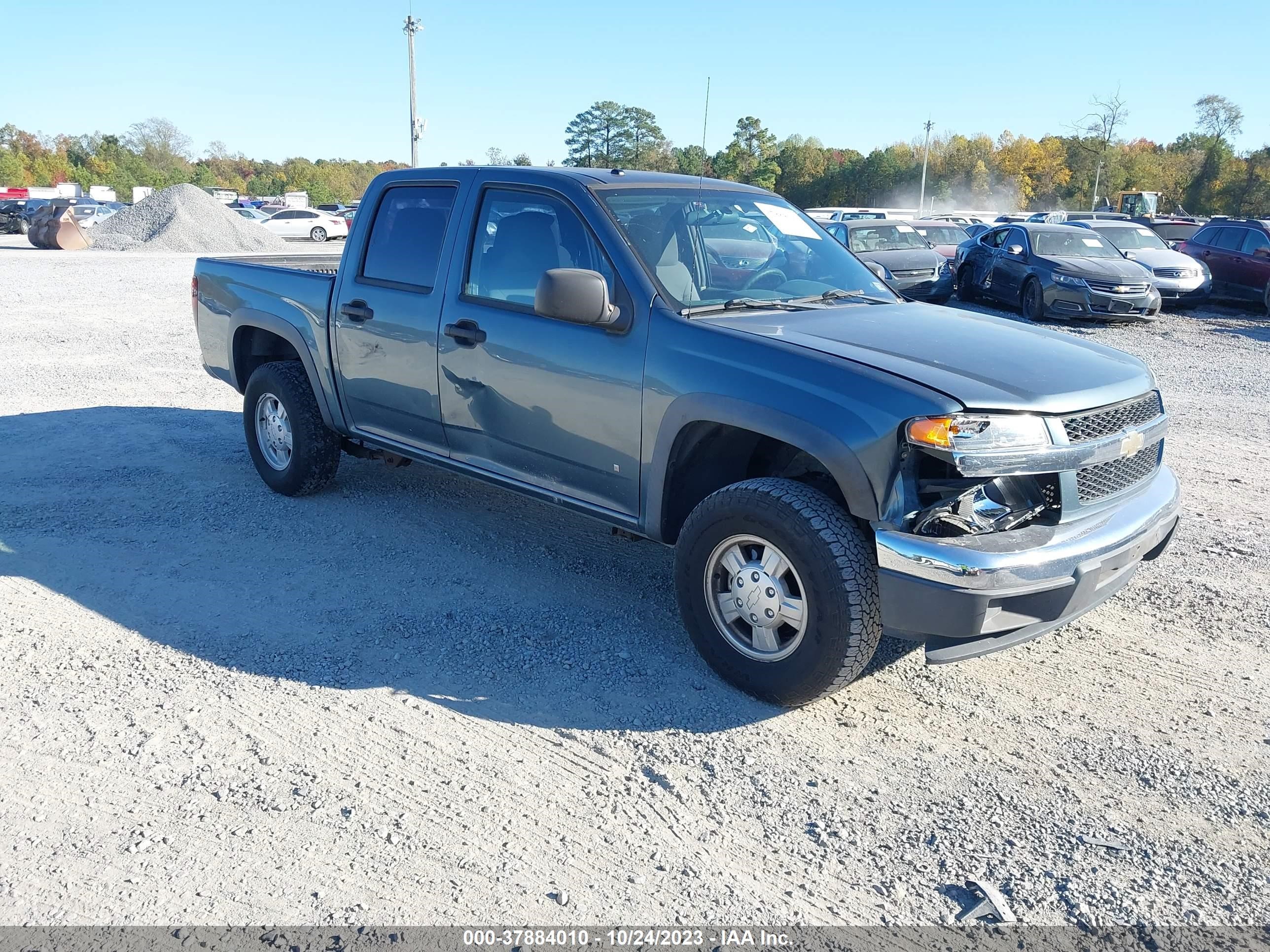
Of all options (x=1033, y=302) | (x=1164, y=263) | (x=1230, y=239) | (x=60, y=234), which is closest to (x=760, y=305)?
(x=1033, y=302)

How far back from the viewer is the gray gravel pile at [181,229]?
108ft

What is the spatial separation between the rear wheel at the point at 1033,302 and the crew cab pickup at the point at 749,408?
11564 mm

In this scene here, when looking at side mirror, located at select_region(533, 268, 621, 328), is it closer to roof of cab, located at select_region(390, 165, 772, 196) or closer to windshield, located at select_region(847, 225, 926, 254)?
roof of cab, located at select_region(390, 165, 772, 196)

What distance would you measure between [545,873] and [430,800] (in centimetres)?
52

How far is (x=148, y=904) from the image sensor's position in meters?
2.73

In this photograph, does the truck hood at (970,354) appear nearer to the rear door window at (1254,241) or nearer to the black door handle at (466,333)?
the black door handle at (466,333)

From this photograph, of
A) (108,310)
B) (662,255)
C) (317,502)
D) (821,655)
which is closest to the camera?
(821,655)

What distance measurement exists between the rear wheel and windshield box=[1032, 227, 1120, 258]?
546mm

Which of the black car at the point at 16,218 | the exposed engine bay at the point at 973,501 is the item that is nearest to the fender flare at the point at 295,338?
the exposed engine bay at the point at 973,501

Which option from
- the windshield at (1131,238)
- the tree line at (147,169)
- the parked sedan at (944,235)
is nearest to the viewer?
the windshield at (1131,238)

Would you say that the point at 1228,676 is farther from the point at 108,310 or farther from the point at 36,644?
the point at 108,310

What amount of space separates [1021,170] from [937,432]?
82.6 meters

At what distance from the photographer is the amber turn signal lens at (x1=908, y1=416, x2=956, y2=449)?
10.8 feet

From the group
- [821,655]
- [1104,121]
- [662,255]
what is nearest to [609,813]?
[821,655]
